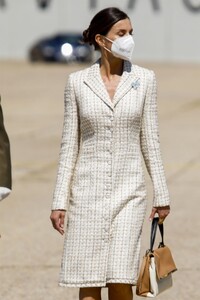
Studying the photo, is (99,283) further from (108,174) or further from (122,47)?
(122,47)

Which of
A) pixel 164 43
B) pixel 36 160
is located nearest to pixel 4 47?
pixel 164 43

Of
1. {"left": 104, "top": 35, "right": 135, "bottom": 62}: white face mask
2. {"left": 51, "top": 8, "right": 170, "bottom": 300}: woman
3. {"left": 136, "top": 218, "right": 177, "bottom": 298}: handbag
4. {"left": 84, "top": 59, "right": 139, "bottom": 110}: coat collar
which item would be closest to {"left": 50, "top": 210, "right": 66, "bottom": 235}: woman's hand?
{"left": 51, "top": 8, "right": 170, "bottom": 300}: woman

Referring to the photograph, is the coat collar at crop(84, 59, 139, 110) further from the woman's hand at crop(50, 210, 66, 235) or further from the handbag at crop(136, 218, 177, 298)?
the handbag at crop(136, 218, 177, 298)

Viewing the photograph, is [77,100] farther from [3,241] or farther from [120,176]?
[3,241]

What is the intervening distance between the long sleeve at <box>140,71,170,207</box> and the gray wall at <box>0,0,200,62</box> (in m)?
51.0

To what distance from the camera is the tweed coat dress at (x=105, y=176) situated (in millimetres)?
5469

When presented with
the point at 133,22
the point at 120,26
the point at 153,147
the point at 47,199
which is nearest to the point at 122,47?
the point at 120,26

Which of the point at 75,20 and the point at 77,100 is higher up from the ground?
the point at 77,100

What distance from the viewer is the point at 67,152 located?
5.54m

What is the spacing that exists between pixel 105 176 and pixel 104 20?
731mm

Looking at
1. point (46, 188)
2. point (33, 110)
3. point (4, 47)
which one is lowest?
point (4, 47)

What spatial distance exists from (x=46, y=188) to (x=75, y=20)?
4544 centimetres

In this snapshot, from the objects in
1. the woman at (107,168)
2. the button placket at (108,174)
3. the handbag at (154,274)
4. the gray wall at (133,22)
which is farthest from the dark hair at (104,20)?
the gray wall at (133,22)

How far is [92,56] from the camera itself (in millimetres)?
50438
